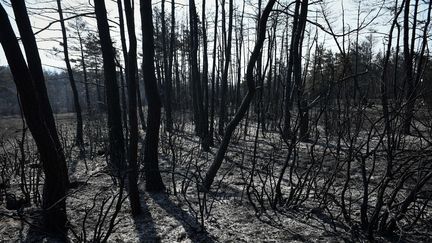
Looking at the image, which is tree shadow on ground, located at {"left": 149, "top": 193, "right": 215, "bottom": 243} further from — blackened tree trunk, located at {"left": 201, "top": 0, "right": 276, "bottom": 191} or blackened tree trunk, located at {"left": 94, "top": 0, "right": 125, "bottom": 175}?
blackened tree trunk, located at {"left": 94, "top": 0, "right": 125, "bottom": 175}

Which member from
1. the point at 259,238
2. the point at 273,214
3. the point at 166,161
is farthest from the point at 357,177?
the point at 166,161

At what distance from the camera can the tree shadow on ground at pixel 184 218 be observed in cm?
388

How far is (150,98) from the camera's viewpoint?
5.27 metres

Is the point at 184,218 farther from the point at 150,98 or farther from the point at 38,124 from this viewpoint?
the point at 38,124

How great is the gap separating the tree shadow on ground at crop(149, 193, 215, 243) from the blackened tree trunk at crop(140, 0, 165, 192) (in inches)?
13.2

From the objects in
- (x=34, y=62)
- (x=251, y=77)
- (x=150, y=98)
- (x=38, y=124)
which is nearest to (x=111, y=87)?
(x=34, y=62)

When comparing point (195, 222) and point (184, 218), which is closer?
point (195, 222)

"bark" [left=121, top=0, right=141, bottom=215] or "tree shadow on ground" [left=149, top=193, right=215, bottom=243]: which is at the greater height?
"bark" [left=121, top=0, right=141, bottom=215]

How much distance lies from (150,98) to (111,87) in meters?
2.64

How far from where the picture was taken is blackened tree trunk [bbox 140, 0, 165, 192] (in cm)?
494

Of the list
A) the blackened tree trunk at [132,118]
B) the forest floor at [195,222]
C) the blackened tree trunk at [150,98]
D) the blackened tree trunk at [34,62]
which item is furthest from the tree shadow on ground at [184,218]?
the blackened tree trunk at [34,62]

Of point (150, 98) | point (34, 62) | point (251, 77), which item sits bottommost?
→ point (150, 98)

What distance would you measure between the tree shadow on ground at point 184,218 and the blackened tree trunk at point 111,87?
2016mm

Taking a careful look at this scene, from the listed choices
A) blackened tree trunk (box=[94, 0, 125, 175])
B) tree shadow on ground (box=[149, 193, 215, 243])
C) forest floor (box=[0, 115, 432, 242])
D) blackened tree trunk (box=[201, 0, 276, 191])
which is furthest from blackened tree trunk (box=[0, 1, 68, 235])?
blackened tree trunk (box=[94, 0, 125, 175])
